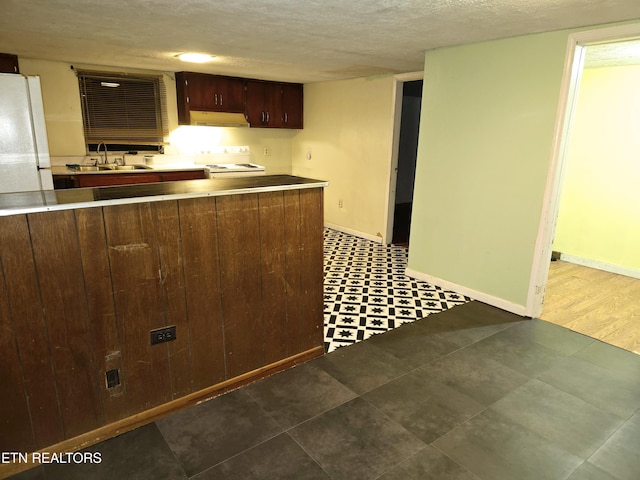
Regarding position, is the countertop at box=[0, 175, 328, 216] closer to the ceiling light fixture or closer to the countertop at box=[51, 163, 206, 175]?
the ceiling light fixture

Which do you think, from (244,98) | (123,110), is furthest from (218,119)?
(123,110)

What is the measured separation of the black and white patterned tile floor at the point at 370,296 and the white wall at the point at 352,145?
0.82 meters

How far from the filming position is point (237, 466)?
1783 mm

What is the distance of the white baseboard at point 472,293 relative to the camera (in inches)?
130

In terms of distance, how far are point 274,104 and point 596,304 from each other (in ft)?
15.7

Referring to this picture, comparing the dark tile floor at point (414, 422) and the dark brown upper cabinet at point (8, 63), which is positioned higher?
the dark brown upper cabinet at point (8, 63)

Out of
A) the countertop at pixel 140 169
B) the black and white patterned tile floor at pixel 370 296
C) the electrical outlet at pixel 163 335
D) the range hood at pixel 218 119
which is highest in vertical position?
the range hood at pixel 218 119

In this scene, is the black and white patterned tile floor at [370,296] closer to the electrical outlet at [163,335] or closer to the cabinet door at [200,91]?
the electrical outlet at [163,335]

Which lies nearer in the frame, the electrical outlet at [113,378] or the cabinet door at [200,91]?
the electrical outlet at [113,378]

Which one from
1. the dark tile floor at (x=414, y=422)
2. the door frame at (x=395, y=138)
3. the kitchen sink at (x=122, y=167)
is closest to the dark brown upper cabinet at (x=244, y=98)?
the kitchen sink at (x=122, y=167)

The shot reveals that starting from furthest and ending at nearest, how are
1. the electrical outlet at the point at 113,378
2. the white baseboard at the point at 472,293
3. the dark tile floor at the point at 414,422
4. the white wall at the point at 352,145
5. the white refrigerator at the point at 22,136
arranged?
the white wall at the point at 352,145 → the white baseboard at the point at 472,293 → the white refrigerator at the point at 22,136 → the electrical outlet at the point at 113,378 → the dark tile floor at the point at 414,422

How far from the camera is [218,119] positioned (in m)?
5.45

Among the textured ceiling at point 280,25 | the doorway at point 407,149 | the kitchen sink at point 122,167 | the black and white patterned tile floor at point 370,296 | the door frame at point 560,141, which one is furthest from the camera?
the doorway at point 407,149

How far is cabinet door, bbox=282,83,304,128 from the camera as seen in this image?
6.08 meters
